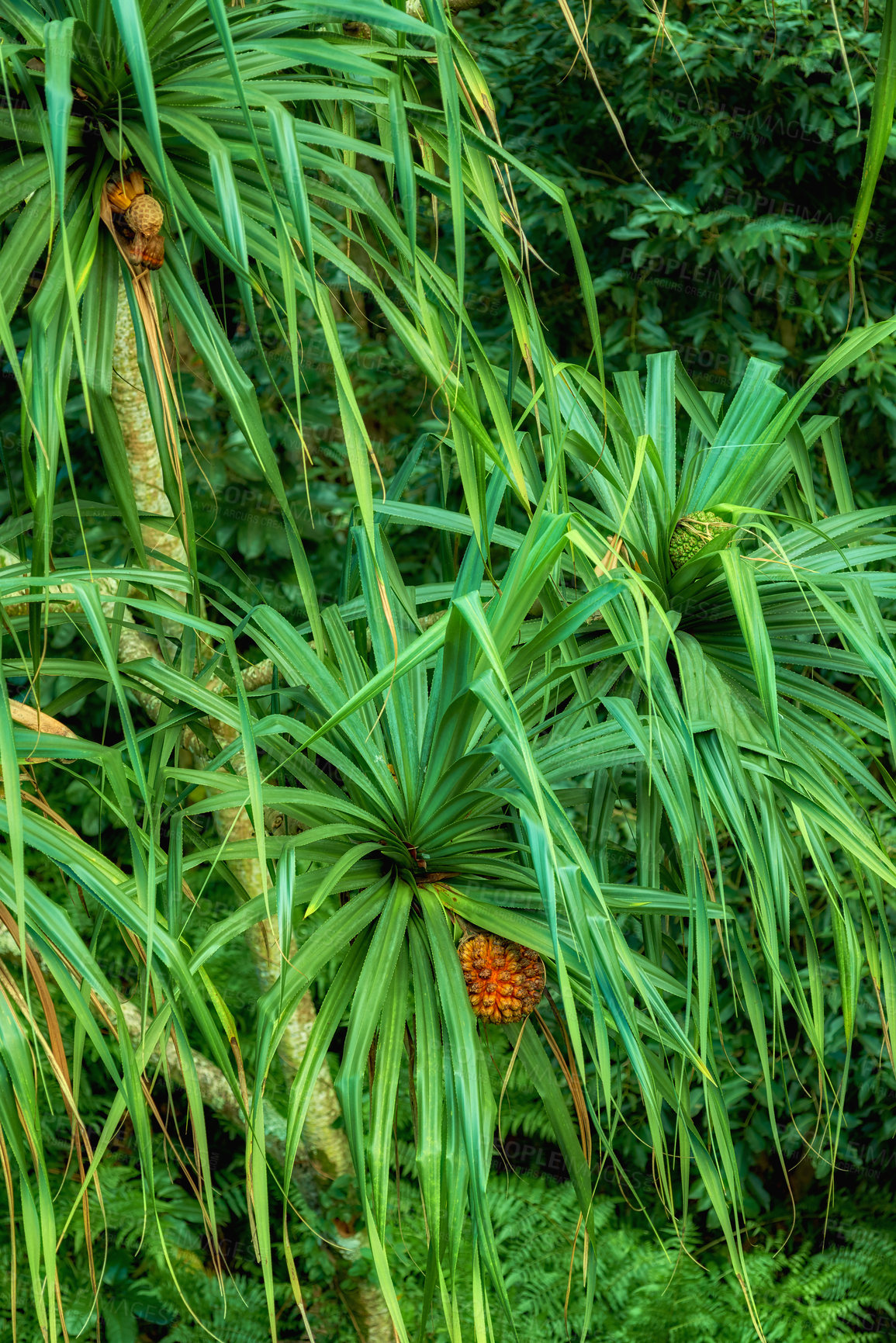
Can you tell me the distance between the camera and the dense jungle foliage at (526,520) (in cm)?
198

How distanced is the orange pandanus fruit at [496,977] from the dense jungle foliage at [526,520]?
981mm

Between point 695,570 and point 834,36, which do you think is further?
point 834,36

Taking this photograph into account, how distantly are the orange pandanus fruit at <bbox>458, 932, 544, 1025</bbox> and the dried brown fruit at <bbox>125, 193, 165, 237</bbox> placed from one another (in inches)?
24.8

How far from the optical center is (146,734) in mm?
965

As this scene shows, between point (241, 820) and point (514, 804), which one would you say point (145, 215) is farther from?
point (241, 820)

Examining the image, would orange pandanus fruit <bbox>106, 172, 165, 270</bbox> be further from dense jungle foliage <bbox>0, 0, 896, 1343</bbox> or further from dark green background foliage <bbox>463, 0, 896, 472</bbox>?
dark green background foliage <bbox>463, 0, 896, 472</bbox>

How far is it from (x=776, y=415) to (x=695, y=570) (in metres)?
0.18

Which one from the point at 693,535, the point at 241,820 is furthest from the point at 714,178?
the point at 241,820

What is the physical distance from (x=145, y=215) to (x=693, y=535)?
1.87 ft

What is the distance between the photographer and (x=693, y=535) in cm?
112

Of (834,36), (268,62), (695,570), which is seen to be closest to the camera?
(268,62)

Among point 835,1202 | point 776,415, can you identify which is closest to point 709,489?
point 776,415

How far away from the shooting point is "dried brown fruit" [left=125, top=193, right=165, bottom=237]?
88cm

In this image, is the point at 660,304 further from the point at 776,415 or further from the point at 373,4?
the point at 373,4
